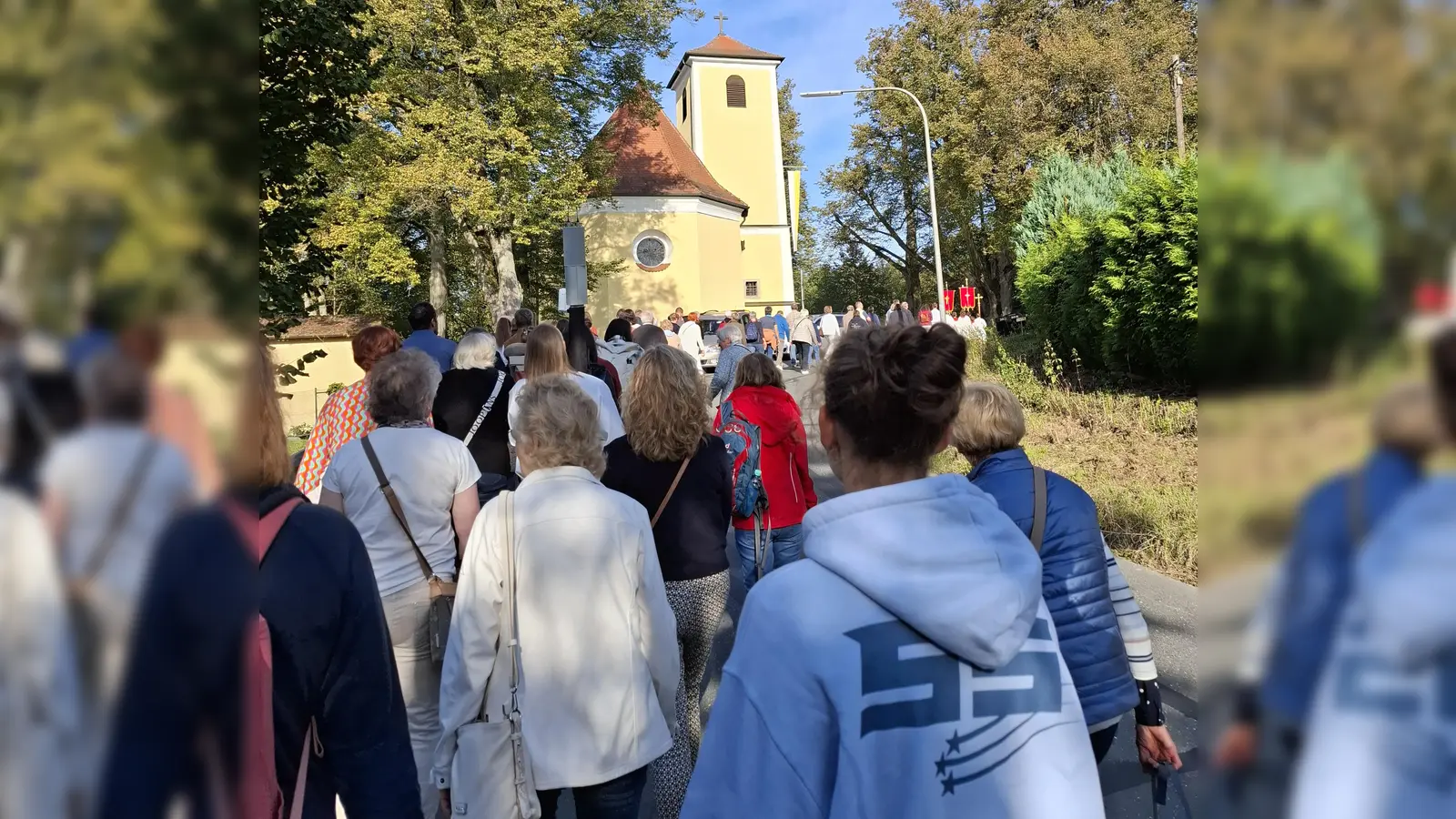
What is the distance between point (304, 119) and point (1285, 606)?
21.8ft

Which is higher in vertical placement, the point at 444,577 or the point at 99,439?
the point at 99,439

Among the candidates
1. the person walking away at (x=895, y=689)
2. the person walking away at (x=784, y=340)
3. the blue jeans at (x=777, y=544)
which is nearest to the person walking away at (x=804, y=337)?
the person walking away at (x=784, y=340)

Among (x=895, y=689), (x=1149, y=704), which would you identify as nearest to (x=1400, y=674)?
(x=895, y=689)

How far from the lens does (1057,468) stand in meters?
9.37

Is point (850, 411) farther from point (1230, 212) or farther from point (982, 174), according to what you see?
point (982, 174)

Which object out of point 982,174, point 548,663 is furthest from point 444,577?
point 982,174

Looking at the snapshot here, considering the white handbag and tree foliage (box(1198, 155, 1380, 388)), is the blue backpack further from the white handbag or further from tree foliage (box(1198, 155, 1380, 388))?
tree foliage (box(1198, 155, 1380, 388))

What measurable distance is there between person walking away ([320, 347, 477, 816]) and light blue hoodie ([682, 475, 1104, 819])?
2271 mm

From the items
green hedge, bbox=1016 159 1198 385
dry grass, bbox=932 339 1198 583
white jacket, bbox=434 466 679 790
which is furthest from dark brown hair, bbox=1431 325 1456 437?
green hedge, bbox=1016 159 1198 385

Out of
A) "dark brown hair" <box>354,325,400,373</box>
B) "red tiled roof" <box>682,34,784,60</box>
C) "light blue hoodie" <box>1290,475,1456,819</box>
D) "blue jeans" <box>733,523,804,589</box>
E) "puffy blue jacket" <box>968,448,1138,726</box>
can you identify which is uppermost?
"red tiled roof" <box>682,34,784,60</box>

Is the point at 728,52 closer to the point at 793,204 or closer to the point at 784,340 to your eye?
the point at 793,204

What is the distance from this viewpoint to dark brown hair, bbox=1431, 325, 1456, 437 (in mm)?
315

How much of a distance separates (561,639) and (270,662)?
1203 mm

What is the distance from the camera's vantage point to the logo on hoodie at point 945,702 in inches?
54.1
